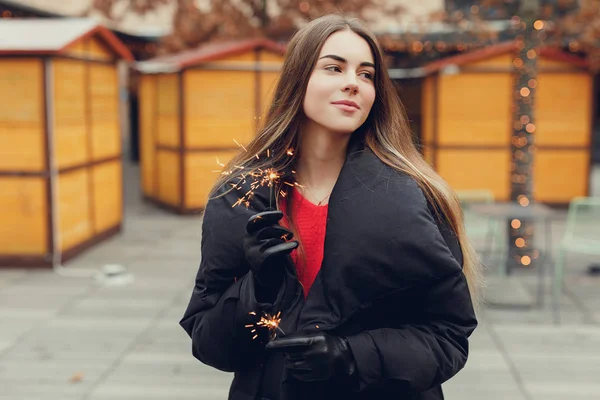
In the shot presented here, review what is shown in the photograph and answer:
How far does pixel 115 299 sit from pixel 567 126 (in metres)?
8.30

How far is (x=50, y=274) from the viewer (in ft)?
25.5

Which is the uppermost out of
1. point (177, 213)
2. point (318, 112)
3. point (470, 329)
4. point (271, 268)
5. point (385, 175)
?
point (318, 112)

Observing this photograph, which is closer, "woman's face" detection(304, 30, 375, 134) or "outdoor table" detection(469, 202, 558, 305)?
"woman's face" detection(304, 30, 375, 134)

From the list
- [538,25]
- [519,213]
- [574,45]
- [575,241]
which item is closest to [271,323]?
[519,213]

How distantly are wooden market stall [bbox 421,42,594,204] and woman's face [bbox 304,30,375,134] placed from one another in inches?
414

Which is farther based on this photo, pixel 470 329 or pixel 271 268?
pixel 470 329

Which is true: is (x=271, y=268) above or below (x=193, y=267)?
above

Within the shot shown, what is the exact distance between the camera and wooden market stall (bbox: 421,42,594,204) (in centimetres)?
1205

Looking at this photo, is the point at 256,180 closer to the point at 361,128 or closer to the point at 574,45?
the point at 361,128

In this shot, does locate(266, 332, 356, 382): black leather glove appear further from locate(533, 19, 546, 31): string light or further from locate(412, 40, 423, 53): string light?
locate(412, 40, 423, 53): string light

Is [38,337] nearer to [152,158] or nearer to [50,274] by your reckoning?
[50,274]

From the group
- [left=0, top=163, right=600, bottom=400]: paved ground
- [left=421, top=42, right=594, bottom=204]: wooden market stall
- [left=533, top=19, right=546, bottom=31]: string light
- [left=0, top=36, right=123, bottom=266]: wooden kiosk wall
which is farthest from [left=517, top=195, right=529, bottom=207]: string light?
[left=0, top=36, right=123, bottom=266]: wooden kiosk wall

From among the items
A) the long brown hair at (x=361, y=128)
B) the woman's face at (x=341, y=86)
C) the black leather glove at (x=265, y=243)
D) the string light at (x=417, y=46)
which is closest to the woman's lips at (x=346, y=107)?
the woman's face at (x=341, y=86)

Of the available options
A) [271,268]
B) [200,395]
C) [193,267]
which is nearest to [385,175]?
[271,268]
